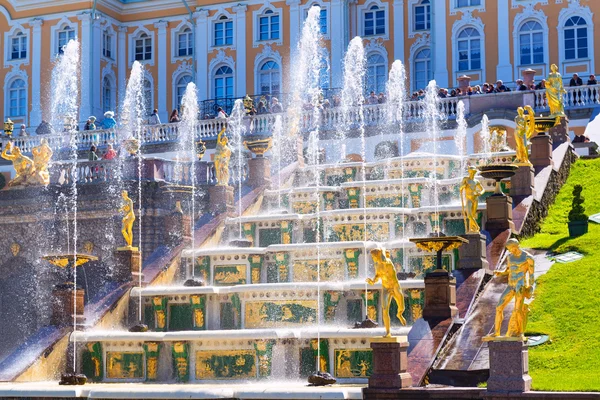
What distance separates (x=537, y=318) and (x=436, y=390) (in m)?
3.46

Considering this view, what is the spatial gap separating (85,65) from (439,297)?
41.3m

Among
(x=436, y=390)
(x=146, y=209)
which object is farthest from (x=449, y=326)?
(x=146, y=209)

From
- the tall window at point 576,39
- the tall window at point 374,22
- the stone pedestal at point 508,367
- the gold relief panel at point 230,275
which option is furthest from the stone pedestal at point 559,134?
the tall window at point 374,22

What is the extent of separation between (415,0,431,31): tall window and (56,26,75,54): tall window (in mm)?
16553

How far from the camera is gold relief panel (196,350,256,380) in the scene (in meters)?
19.5

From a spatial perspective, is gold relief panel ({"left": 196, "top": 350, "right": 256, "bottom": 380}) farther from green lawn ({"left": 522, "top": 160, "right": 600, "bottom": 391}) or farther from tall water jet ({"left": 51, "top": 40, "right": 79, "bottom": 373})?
tall water jet ({"left": 51, "top": 40, "right": 79, "bottom": 373})

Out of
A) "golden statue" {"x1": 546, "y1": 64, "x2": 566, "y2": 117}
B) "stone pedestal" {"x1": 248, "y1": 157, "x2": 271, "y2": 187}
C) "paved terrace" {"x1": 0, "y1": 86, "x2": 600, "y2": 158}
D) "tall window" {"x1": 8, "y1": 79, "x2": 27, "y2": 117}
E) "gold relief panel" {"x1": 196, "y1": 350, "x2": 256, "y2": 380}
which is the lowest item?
"gold relief panel" {"x1": 196, "y1": 350, "x2": 256, "y2": 380}

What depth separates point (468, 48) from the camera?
51438 millimetres

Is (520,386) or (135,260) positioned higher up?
(135,260)

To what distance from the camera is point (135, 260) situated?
23703 millimetres

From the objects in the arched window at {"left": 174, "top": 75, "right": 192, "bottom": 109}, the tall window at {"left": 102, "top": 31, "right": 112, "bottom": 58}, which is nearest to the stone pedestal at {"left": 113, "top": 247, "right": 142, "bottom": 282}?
the arched window at {"left": 174, "top": 75, "right": 192, "bottom": 109}

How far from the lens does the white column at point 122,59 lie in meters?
60.5

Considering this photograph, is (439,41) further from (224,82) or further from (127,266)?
(127,266)

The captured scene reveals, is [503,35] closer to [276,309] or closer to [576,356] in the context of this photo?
[276,309]
